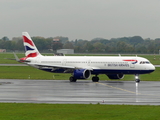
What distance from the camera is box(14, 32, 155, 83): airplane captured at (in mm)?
55625

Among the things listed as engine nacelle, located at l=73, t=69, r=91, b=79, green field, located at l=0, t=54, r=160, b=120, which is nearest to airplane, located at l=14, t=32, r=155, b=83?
engine nacelle, located at l=73, t=69, r=91, b=79

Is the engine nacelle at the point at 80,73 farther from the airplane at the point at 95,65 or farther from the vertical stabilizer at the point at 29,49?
the vertical stabilizer at the point at 29,49

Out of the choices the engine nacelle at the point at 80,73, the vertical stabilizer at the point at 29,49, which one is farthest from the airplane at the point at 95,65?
the vertical stabilizer at the point at 29,49
